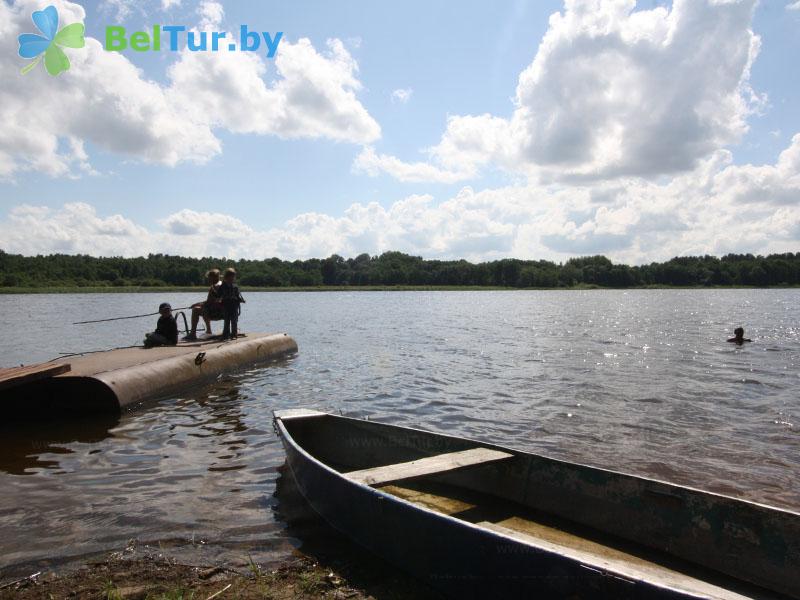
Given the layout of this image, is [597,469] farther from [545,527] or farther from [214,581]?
[214,581]

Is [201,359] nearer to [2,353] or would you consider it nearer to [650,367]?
[2,353]

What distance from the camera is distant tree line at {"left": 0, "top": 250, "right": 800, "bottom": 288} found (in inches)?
5576

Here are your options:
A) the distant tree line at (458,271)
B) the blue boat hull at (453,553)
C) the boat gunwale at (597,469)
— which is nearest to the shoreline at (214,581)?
the blue boat hull at (453,553)

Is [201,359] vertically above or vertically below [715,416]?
above

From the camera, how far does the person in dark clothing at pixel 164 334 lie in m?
16.8

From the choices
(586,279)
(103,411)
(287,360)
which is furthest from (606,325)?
(586,279)

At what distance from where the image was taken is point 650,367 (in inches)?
852

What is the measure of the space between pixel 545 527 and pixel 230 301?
48.9 ft

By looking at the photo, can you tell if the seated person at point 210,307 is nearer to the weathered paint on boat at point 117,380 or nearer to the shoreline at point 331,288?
the weathered paint on boat at point 117,380

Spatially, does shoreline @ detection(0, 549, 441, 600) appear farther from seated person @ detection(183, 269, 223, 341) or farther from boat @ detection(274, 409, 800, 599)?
seated person @ detection(183, 269, 223, 341)

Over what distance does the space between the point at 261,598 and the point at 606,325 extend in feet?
141

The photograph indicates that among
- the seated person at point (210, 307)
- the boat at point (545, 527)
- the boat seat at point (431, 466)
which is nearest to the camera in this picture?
the boat at point (545, 527)

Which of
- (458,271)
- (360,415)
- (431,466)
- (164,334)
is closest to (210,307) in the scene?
(164,334)

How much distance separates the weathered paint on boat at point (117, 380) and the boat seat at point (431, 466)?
7.83 metres
